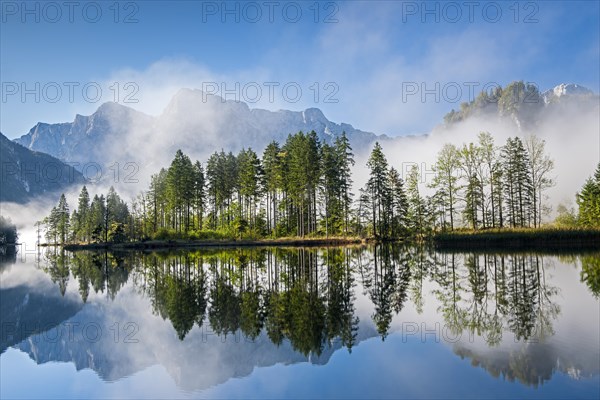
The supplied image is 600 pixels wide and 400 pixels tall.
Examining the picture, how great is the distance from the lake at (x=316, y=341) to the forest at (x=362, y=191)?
4122 cm

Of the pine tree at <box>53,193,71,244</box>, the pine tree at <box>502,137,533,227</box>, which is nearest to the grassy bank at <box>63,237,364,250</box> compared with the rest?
the pine tree at <box>502,137,533,227</box>

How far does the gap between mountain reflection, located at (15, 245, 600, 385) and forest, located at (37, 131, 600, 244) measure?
116ft

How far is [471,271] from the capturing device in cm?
2270

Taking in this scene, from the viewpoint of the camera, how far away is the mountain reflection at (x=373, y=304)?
9.17m

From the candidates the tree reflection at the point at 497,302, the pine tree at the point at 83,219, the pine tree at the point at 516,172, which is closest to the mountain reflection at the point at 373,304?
the tree reflection at the point at 497,302

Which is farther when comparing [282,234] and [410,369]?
[282,234]

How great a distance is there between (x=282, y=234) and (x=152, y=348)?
177 feet

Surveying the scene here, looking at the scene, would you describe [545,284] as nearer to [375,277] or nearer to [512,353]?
[375,277]

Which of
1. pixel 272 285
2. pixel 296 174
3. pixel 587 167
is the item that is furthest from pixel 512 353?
pixel 587 167

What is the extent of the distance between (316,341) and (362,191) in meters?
58.6

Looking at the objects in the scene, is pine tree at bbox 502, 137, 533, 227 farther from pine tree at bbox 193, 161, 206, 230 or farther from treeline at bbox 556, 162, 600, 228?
pine tree at bbox 193, 161, 206, 230

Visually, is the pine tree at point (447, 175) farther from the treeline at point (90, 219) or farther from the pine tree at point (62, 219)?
the pine tree at point (62, 219)

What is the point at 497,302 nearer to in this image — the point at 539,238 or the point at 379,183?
the point at 539,238

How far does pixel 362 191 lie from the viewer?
67.4 metres
